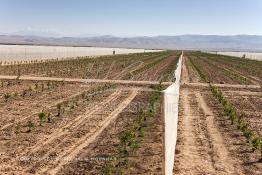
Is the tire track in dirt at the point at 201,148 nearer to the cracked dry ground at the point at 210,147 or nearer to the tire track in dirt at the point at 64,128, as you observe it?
the cracked dry ground at the point at 210,147

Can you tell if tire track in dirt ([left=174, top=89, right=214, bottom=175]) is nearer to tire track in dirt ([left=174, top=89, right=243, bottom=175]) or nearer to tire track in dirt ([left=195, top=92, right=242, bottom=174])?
tire track in dirt ([left=174, top=89, right=243, bottom=175])

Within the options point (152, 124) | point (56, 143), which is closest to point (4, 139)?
point (56, 143)

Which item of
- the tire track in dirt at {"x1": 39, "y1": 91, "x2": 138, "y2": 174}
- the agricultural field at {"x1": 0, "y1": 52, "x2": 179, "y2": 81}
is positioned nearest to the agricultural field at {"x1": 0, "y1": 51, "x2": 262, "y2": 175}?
the tire track in dirt at {"x1": 39, "y1": 91, "x2": 138, "y2": 174}

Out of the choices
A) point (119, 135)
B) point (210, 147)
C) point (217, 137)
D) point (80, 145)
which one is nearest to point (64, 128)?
point (119, 135)

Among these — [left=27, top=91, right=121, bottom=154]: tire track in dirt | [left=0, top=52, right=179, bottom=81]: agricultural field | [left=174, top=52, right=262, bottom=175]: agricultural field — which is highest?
[left=27, top=91, right=121, bottom=154]: tire track in dirt

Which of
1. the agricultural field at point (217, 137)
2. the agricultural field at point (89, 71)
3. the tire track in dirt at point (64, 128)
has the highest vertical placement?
the tire track in dirt at point (64, 128)

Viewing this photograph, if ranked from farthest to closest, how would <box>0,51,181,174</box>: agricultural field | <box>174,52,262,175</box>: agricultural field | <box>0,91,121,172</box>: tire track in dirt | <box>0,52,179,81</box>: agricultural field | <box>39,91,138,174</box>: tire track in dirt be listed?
<box>0,52,179,81</box>: agricultural field, <box>0,91,121,172</box>: tire track in dirt, <box>174,52,262,175</box>: agricultural field, <box>0,51,181,174</box>: agricultural field, <box>39,91,138,174</box>: tire track in dirt

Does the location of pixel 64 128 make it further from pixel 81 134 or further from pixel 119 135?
pixel 119 135

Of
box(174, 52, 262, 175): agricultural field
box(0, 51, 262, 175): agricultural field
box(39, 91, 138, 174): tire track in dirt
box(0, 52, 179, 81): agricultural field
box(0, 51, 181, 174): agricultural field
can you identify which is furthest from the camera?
box(0, 52, 179, 81): agricultural field

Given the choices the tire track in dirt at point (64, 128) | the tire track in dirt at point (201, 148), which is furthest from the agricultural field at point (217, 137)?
the tire track in dirt at point (64, 128)

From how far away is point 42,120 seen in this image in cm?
1430

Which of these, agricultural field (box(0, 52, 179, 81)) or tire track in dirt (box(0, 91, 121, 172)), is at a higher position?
tire track in dirt (box(0, 91, 121, 172))

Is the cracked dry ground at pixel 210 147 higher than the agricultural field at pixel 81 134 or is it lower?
lower

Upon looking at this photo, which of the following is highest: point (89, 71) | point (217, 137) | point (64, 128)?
point (64, 128)
